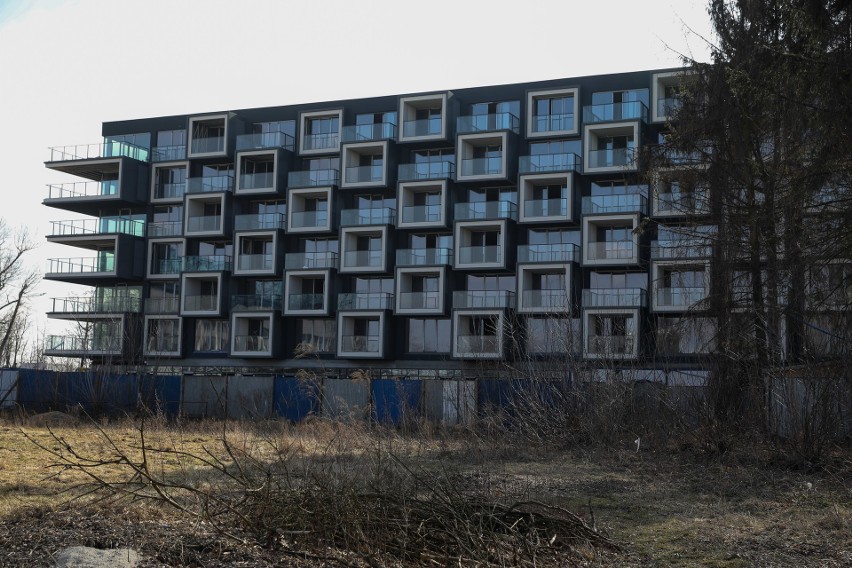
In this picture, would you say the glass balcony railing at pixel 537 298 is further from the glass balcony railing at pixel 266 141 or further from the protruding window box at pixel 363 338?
the glass balcony railing at pixel 266 141

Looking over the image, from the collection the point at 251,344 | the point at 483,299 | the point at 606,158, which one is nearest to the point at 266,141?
the point at 251,344

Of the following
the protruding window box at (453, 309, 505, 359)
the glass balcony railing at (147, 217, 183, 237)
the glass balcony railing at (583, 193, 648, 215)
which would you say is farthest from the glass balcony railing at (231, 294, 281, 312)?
the glass balcony railing at (583, 193, 648, 215)

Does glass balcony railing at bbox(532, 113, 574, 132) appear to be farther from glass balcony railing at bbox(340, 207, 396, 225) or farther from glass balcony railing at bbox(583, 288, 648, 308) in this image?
glass balcony railing at bbox(583, 288, 648, 308)

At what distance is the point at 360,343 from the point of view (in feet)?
176

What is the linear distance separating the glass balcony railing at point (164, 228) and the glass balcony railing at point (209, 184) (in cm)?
267

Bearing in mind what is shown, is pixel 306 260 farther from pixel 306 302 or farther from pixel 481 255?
pixel 481 255

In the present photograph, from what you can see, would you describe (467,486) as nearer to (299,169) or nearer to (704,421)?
(704,421)

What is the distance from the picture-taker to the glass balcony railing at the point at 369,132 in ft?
183

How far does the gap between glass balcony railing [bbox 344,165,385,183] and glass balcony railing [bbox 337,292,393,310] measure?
278 inches

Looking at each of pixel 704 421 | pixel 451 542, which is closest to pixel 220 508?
pixel 451 542

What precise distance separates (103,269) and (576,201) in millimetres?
30376

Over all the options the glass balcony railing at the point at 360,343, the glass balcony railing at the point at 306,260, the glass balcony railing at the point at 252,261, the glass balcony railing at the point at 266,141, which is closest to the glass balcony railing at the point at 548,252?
the glass balcony railing at the point at 360,343

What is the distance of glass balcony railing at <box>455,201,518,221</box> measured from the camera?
2072 inches

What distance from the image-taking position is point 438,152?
56.2m
